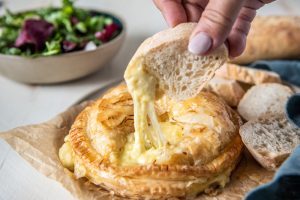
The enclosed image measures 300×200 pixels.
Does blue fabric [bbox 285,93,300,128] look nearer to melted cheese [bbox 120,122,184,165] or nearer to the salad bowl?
melted cheese [bbox 120,122,184,165]

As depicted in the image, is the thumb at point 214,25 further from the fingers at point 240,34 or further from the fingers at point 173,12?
the fingers at point 173,12

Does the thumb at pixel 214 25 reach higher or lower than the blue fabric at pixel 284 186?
higher

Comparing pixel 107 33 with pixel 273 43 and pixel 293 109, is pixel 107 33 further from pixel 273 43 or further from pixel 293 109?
pixel 293 109

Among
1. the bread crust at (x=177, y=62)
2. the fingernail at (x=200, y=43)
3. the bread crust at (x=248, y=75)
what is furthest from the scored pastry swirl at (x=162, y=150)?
the bread crust at (x=248, y=75)

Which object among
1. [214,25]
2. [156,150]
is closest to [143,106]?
[156,150]

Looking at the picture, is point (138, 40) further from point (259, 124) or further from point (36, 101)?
point (259, 124)

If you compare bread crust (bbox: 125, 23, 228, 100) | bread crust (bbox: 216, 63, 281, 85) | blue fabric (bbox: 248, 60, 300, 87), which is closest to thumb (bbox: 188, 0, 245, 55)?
bread crust (bbox: 125, 23, 228, 100)
